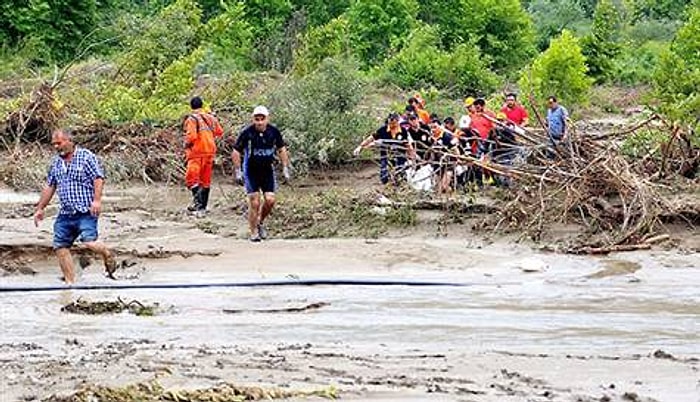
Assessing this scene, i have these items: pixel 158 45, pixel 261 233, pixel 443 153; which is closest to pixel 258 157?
pixel 261 233

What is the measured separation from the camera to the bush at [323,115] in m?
19.4

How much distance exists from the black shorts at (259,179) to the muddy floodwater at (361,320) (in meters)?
0.65

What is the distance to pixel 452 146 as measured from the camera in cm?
1611

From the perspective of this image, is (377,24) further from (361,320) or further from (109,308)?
(361,320)

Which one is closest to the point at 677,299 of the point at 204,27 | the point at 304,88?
the point at 304,88

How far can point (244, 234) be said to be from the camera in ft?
49.9

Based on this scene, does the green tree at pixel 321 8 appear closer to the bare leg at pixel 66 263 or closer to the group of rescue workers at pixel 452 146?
the group of rescue workers at pixel 452 146

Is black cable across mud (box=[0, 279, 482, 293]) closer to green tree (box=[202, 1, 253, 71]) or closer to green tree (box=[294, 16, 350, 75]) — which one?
green tree (box=[294, 16, 350, 75])

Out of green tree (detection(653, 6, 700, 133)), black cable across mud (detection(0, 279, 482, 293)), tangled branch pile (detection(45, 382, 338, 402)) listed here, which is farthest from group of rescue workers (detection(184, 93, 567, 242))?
tangled branch pile (detection(45, 382, 338, 402))

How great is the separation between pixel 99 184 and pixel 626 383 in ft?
19.7

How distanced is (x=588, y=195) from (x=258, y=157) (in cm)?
408

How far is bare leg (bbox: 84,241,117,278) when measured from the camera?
39.4 ft

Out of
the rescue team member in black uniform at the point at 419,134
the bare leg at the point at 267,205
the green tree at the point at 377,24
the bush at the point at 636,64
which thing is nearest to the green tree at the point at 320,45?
the rescue team member in black uniform at the point at 419,134

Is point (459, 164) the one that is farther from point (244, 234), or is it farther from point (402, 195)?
point (244, 234)
